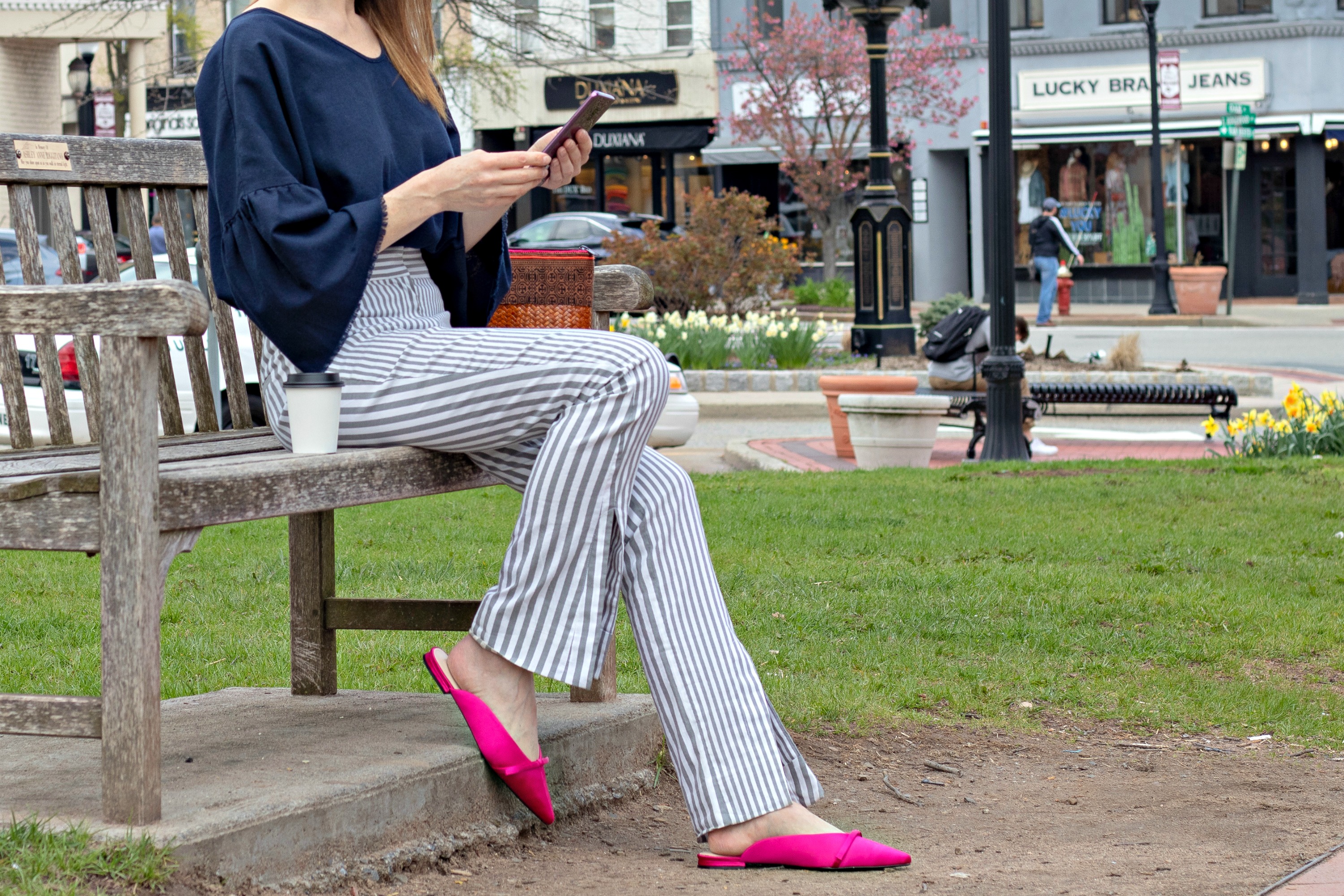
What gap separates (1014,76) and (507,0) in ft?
61.6

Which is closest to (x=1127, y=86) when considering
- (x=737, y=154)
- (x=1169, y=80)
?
(x=1169, y=80)

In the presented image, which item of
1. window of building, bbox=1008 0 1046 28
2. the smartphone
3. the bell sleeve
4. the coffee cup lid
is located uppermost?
window of building, bbox=1008 0 1046 28

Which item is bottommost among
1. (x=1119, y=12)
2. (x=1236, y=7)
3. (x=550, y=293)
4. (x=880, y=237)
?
(x=550, y=293)

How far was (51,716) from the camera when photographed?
238 centimetres

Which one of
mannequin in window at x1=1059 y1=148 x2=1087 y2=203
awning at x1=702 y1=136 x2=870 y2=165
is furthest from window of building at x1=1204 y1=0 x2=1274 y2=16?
awning at x1=702 y1=136 x2=870 y2=165

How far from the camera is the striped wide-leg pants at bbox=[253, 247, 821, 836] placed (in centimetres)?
271

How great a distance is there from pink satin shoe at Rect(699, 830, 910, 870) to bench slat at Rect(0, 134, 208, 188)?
1.69 meters

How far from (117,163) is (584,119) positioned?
1.01 meters

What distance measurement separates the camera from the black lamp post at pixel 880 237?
16391mm

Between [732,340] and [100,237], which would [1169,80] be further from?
[100,237]

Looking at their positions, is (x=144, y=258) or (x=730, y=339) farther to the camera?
(x=730, y=339)

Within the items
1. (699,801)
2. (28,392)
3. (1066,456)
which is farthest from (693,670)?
(1066,456)

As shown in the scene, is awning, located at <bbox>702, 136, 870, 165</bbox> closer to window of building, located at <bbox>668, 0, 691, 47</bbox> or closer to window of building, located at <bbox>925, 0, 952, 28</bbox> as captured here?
window of building, located at <bbox>668, 0, 691, 47</bbox>

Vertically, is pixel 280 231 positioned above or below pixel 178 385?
above
